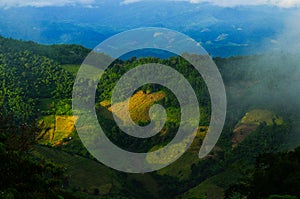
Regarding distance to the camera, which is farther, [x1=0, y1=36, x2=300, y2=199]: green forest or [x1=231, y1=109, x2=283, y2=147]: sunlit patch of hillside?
[x1=231, y1=109, x2=283, y2=147]: sunlit patch of hillside

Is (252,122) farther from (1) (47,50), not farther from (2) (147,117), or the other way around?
(1) (47,50)

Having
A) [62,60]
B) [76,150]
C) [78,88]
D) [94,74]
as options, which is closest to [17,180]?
[76,150]

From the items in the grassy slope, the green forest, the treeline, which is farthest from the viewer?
the treeline

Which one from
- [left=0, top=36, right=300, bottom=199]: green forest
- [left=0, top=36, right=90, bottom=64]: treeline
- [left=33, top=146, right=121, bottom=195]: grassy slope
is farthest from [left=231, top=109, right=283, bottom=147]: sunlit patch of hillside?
[left=0, top=36, right=90, bottom=64]: treeline

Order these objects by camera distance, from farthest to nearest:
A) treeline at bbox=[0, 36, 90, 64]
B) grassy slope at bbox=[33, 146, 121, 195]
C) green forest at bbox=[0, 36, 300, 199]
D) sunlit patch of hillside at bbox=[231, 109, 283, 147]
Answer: treeline at bbox=[0, 36, 90, 64]
sunlit patch of hillside at bbox=[231, 109, 283, 147]
green forest at bbox=[0, 36, 300, 199]
grassy slope at bbox=[33, 146, 121, 195]

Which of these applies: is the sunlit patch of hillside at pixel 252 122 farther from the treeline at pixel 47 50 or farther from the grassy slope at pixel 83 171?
the treeline at pixel 47 50

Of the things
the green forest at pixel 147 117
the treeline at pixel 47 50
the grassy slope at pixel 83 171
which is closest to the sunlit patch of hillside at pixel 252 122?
the green forest at pixel 147 117

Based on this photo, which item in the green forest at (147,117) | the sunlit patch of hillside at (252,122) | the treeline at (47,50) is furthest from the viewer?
the treeline at (47,50)

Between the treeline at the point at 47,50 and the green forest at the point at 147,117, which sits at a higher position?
the treeline at the point at 47,50

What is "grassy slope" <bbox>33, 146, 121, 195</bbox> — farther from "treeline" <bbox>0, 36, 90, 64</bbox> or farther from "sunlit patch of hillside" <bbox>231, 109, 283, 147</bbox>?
"treeline" <bbox>0, 36, 90, 64</bbox>
